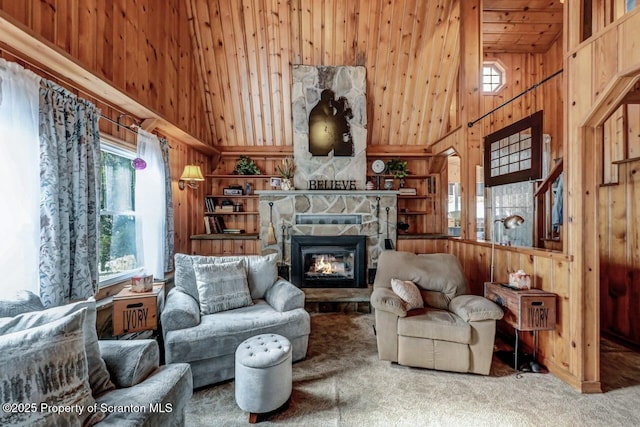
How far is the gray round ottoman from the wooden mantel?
2351mm

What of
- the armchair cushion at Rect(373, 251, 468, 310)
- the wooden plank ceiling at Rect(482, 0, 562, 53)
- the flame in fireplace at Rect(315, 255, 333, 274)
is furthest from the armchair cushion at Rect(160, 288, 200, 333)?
the wooden plank ceiling at Rect(482, 0, 562, 53)

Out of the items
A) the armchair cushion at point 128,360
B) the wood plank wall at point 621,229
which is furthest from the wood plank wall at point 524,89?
the armchair cushion at point 128,360

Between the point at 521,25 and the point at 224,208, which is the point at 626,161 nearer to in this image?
the point at 521,25

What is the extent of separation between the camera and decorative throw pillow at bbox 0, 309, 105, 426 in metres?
1.08

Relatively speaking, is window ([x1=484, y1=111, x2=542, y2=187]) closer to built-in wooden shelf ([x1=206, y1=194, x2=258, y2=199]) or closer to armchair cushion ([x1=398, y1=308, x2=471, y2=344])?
armchair cushion ([x1=398, y1=308, x2=471, y2=344])

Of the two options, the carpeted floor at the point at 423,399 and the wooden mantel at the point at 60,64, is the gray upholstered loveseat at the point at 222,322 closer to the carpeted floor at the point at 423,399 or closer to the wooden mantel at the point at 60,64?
the carpeted floor at the point at 423,399

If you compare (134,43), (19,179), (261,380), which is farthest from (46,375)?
(134,43)

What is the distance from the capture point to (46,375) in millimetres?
1147

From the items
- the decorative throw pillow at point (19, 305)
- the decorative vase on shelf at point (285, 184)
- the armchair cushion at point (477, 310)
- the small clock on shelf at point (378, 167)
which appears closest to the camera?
the decorative throw pillow at point (19, 305)

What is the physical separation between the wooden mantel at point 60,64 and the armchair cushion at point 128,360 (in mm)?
1861

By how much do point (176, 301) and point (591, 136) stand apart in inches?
142

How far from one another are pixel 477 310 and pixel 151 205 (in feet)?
11.6

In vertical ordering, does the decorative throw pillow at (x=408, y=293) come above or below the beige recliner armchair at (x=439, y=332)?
above

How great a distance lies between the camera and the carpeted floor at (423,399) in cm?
193
